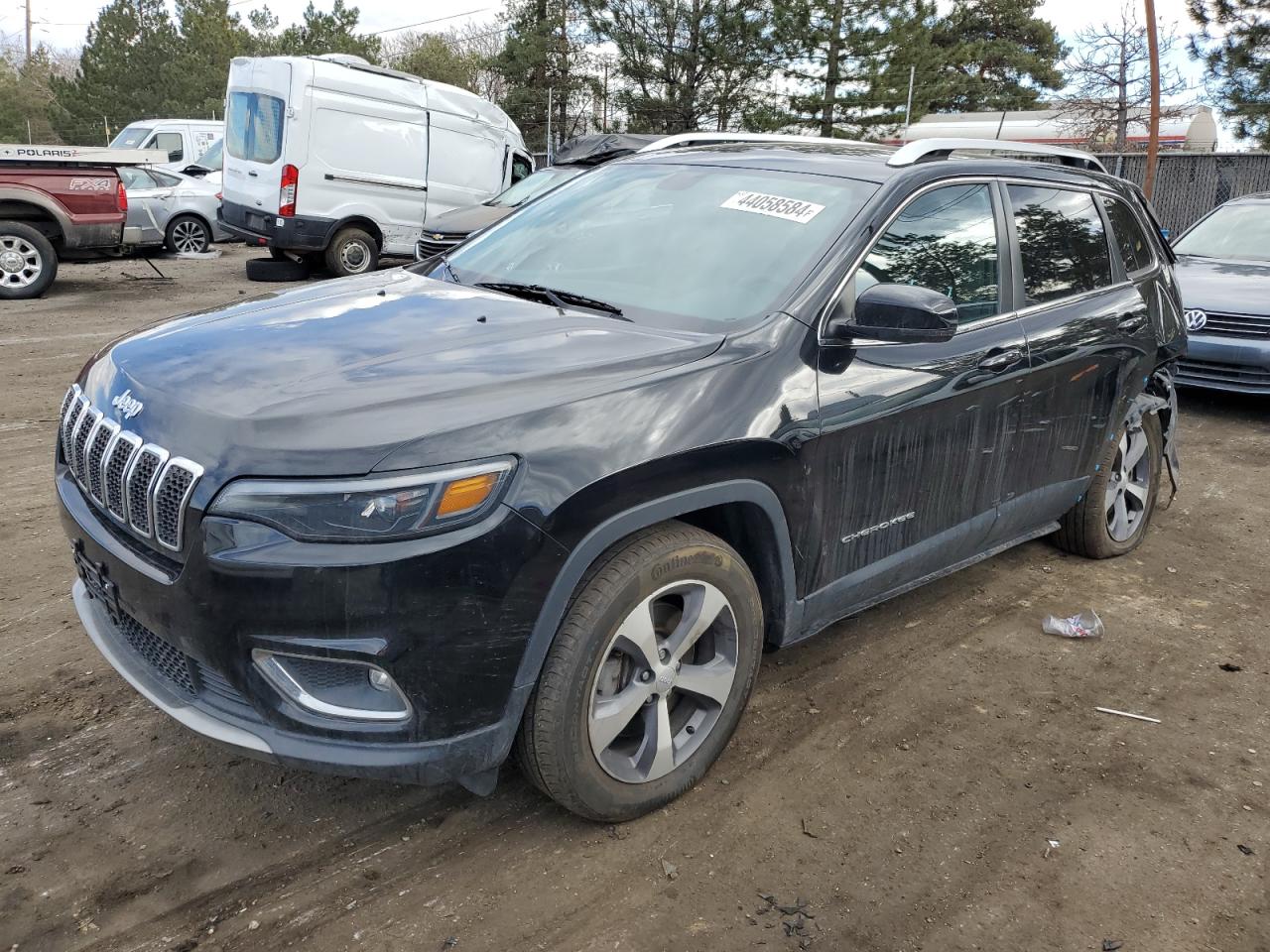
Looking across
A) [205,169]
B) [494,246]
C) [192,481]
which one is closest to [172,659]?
[192,481]

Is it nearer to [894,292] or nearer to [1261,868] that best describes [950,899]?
[1261,868]

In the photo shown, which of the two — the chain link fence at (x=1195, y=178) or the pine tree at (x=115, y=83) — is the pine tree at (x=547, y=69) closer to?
the chain link fence at (x=1195, y=178)

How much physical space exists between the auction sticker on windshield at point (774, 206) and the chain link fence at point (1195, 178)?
1695cm

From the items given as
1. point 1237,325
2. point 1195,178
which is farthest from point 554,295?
point 1195,178

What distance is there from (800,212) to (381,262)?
13573 millimetres

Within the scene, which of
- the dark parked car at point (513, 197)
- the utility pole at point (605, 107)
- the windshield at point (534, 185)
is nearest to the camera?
the windshield at point (534, 185)

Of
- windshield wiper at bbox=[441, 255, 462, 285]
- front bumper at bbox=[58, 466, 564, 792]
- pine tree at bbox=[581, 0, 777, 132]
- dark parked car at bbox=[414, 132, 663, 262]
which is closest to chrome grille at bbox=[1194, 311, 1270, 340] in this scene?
dark parked car at bbox=[414, 132, 663, 262]

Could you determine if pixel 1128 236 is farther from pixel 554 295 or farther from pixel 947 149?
pixel 554 295

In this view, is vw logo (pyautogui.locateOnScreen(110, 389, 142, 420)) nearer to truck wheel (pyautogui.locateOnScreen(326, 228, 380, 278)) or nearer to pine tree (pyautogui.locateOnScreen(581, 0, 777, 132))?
truck wheel (pyautogui.locateOnScreen(326, 228, 380, 278))

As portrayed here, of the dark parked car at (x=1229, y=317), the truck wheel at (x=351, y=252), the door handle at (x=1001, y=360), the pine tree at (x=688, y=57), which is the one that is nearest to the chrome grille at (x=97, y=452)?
the door handle at (x=1001, y=360)

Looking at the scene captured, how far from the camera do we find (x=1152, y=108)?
1786 centimetres

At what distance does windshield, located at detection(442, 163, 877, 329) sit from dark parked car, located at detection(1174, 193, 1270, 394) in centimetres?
518

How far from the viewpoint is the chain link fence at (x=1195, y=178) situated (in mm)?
17625

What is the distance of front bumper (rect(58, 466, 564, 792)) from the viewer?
2.25 metres
